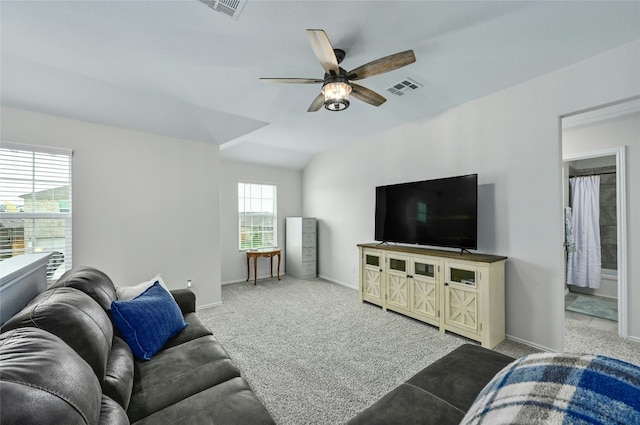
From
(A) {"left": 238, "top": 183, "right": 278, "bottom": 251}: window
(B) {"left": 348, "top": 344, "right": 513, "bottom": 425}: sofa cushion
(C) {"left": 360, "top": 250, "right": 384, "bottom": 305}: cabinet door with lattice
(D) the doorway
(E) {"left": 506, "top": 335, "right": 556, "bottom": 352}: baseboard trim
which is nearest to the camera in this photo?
(B) {"left": 348, "top": 344, "right": 513, "bottom": 425}: sofa cushion

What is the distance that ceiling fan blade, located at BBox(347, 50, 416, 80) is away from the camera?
1.81 m

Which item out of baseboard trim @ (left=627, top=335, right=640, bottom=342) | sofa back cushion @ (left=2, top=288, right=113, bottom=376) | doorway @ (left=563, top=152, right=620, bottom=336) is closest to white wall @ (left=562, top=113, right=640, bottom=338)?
baseboard trim @ (left=627, top=335, right=640, bottom=342)

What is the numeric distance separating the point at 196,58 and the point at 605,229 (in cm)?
621

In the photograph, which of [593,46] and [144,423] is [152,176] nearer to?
[144,423]

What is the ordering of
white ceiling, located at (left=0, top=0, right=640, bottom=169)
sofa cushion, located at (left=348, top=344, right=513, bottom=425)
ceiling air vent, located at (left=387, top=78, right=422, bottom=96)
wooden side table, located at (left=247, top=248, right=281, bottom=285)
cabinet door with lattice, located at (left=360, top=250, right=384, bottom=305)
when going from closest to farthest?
sofa cushion, located at (left=348, top=344, right=513, bottom=425) < white ceiling, located at (left=0, top=0, right=640, bottom=169) < ceiling air vent, located at (left=387, top=78, right=422, bottom=96) < cabinet door with lattice, located at (left=360, top=250, right=384, bottom=305) < wooden side table, located at (left=247, top=248, right=281, bottom=285)

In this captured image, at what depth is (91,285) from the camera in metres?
1.70

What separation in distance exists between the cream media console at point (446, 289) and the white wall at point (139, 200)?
2.58m

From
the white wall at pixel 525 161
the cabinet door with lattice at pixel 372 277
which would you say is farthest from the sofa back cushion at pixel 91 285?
the white wall at pixel 525 161

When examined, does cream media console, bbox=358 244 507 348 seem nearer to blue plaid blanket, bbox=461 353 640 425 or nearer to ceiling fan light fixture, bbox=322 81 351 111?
ceiling fan light fixture, bbox=322 81 351 111

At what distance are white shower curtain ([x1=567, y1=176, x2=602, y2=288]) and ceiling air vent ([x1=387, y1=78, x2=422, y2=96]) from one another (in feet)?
12.0

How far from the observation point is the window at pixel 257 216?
5.61m

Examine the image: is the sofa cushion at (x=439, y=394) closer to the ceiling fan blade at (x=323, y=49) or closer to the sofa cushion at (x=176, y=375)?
the sofa cushion at (x=176, y=375)

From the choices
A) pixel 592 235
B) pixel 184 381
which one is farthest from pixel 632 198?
pixel 184 381

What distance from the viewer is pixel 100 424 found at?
3.03 feet
